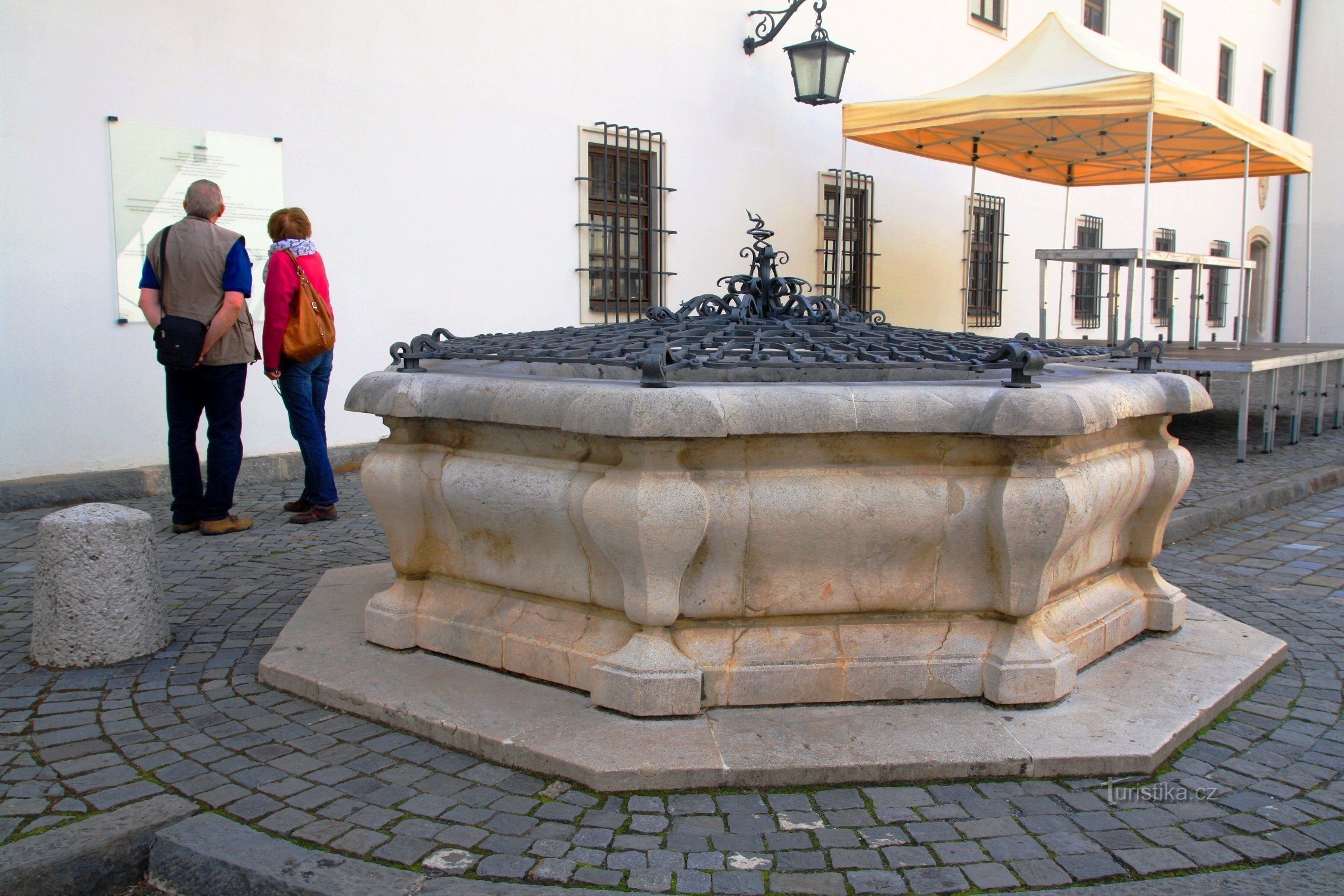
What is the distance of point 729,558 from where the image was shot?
2.88 metres

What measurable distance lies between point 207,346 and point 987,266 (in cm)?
1121

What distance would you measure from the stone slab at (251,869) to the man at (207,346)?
130 inches

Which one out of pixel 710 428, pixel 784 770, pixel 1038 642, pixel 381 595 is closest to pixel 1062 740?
pixel 1038 642

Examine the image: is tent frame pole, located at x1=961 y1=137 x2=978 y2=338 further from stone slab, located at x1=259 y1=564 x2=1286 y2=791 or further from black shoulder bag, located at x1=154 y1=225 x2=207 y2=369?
stone slab, located at x1=259 y1=564 x2=1286 y2=791

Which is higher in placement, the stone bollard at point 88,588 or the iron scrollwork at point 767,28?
the iron scrollwork at point 767,28

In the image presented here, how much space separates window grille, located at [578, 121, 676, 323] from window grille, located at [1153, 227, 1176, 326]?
40.8ft

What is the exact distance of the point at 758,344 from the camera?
131 inches

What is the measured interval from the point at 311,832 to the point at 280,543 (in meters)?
3.13

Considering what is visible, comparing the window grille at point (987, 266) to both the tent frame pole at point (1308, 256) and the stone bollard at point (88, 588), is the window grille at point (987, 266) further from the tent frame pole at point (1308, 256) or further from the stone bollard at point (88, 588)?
the stone bollard at point (88, 588)

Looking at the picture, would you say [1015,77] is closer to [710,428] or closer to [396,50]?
[396,50]

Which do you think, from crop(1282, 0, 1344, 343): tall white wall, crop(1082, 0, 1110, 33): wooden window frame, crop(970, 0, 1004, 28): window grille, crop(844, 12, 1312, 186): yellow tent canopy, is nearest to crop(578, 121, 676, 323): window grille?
crop(844, 12, 1312, 186): yellow tent canopy

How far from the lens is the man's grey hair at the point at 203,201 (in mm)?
5250

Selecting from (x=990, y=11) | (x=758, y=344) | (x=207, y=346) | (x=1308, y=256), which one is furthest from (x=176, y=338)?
(x=990, y=11)

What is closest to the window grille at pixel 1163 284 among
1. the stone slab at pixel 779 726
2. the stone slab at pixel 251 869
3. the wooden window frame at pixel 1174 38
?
the wooden window frame at pixel 1174 38
